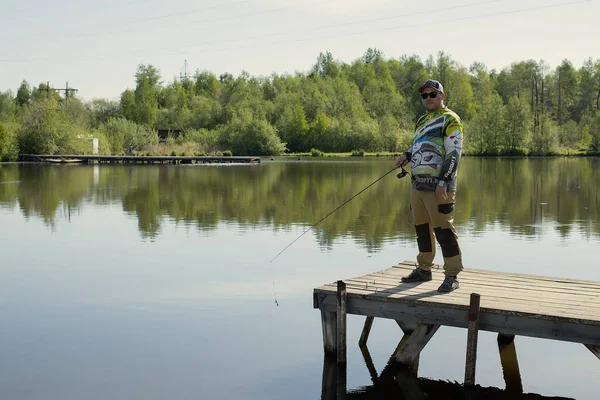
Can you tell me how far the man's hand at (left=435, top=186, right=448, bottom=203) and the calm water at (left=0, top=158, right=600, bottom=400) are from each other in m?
1.86

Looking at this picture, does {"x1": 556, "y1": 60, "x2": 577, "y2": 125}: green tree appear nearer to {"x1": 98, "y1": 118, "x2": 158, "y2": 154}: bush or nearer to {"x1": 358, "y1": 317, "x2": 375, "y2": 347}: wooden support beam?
{"x1": 98, "y1": 118, "x2": 158, "y2": 154}: bush

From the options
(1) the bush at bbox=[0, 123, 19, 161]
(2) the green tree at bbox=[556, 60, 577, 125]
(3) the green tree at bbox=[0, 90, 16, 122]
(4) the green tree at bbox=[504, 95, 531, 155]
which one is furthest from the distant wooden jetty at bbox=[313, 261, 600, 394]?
(3) the green tree at bbox=[0, 90, 16, 122]

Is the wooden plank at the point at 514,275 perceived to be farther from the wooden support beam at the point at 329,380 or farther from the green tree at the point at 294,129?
the green tree at the point at 294,129

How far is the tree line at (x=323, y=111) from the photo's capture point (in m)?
87.0

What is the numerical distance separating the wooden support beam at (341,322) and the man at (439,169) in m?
1.02

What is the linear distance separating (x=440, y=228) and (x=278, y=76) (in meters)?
130

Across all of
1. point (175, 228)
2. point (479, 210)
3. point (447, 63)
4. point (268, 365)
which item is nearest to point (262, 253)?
point (175, 228)

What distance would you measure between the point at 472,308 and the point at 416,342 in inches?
39.8

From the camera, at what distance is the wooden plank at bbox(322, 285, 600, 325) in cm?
764

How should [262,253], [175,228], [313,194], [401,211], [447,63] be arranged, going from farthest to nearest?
[447,63]
[313,194]
[401,211]
[175,228]
[262,253]

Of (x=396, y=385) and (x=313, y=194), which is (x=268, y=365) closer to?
(x=396, y=385)

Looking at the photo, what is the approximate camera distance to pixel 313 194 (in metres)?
32.8

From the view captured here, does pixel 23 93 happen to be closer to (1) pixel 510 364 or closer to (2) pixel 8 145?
(2) pixel 8 145

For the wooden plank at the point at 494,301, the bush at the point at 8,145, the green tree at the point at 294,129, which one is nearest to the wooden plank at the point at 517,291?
the wooden plank at the point at 494,301
